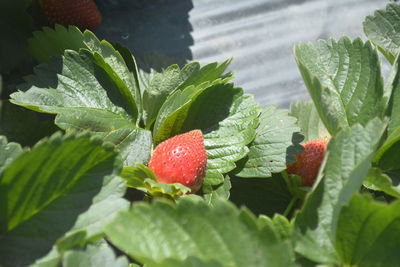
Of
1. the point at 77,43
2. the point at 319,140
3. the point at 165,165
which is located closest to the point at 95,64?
the point at 77,43

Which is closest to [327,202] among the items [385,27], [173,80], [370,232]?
[370,232]

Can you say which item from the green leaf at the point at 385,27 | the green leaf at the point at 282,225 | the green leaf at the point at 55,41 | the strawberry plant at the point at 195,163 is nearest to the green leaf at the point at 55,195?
the strawberry plant at the point at 195,163

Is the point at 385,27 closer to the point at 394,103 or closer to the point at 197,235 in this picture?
the point at 394,103

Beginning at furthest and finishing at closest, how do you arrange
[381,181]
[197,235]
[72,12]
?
[72,12] < [381,181] < [197,235]

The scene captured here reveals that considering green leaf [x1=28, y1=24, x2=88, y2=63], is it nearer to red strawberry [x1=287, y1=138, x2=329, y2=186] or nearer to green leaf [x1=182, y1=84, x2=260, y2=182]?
green leaf [x1=182, y1=84, x2=260, y2=182]

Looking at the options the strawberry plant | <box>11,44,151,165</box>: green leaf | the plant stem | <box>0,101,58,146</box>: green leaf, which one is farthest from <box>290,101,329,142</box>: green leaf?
<box>0,101,58,146</box>: green leaf

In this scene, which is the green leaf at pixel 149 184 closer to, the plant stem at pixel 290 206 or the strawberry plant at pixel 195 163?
the strawberry plant at pixel 195 163
